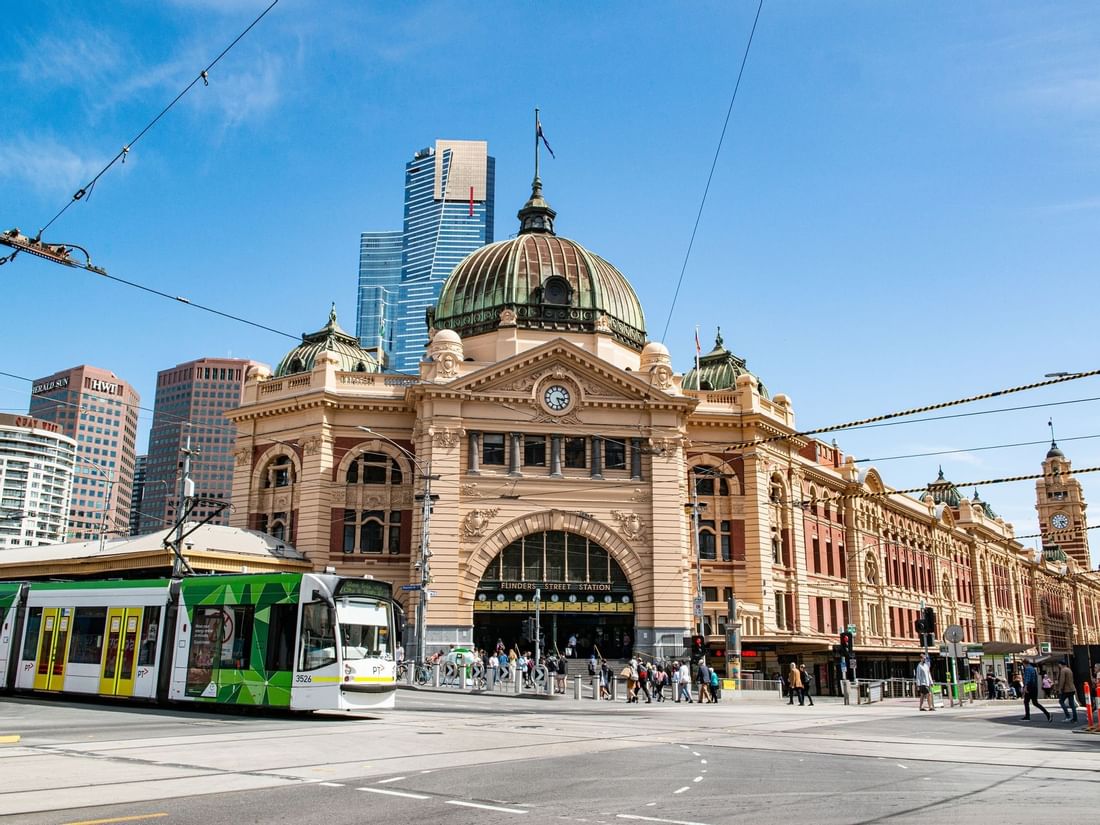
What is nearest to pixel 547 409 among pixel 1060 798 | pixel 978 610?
pixel 1060 798

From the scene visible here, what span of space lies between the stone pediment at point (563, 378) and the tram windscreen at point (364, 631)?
92.5ft

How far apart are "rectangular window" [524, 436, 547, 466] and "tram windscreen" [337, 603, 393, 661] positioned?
28216 mm

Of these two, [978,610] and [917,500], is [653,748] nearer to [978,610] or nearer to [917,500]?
[917,500]

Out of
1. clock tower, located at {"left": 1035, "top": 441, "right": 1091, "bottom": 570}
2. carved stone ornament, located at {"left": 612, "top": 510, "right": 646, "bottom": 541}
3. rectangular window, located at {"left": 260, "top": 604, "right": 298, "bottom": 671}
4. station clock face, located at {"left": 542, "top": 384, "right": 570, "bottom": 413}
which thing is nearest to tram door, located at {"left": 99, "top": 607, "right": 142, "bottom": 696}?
rectangular window, located at {"left": 260, "top": 604, "right": 298, "bottom": 671}

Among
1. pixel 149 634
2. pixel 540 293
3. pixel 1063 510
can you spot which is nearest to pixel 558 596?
pixel 540 293

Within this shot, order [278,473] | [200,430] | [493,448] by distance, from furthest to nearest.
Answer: [200,430]
[278,473]
[493,448]

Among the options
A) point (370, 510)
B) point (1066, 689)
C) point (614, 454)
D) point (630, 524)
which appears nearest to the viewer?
point (1066, 689)

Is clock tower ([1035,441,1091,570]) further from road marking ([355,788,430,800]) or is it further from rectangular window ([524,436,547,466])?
A: road marking ([355,788,430,800])

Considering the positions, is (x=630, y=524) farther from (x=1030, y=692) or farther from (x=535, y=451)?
(x=1030, y=692)

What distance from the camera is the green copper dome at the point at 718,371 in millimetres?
66125

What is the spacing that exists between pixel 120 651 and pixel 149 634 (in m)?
1.45

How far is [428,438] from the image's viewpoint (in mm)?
52375

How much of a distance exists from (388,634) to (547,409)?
95.5ft

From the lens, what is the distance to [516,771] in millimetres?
15312
